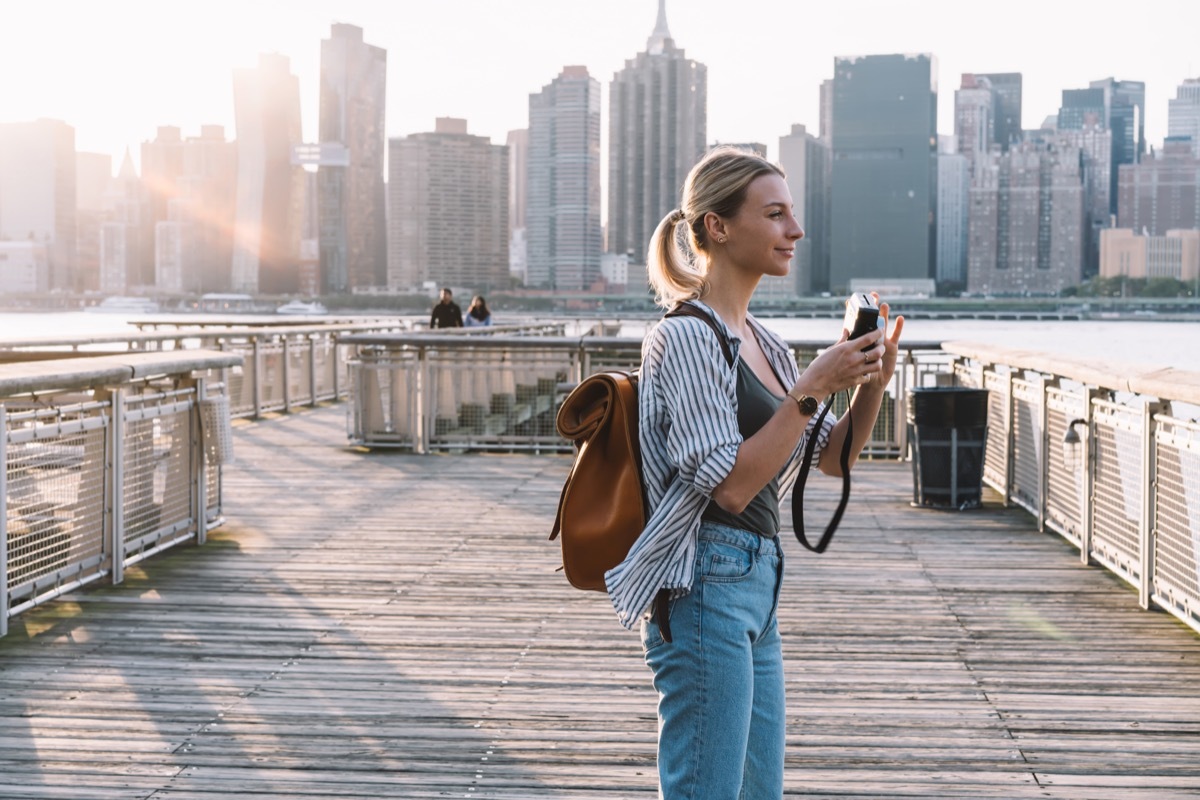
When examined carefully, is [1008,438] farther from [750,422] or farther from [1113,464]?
[750,422]

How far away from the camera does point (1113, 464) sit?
24.1 ft

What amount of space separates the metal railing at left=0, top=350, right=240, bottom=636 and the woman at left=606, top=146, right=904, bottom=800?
12.9 ft

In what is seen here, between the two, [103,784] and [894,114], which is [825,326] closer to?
[894,114]

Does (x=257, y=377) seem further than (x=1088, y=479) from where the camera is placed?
Yes

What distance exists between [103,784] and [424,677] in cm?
144

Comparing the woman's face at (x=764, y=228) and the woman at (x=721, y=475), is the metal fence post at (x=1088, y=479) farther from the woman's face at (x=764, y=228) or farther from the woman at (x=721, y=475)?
the woman's face at (x=764, y=228)

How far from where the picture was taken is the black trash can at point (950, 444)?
986cm

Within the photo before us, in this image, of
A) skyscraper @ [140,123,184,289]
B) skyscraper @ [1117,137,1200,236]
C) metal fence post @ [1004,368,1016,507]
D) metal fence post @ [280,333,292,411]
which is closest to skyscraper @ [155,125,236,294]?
skyscraper @ [140,123,184,289]

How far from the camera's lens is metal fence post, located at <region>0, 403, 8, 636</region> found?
564 cm

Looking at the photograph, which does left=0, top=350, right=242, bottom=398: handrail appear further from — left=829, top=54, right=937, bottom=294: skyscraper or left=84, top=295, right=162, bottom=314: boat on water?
left=829, top=54, right=937, bottom=294: skyscraper

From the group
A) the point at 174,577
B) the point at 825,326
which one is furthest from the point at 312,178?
the point at 174,577

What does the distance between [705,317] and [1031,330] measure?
102045 mm

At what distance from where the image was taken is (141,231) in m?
149

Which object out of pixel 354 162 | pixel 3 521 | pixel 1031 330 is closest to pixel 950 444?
pixel 3 521
